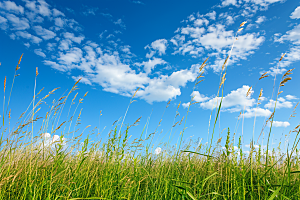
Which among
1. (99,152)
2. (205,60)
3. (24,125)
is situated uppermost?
(205,60)

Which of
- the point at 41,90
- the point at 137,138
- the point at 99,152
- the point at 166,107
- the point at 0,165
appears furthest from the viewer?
the point at 166,107

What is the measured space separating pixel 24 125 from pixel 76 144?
3.33ft

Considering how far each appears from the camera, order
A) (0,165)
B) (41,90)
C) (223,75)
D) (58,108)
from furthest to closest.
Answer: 1. (58,108)
2. (41,90)
3. (0,165)
4. (223,75)

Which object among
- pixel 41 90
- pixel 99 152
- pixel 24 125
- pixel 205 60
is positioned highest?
pixel 205 60

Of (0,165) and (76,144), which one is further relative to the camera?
(76,144)

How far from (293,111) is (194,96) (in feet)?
5.01

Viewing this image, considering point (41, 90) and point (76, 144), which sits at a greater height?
point (41, 90)

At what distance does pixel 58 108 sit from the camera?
3416 mm

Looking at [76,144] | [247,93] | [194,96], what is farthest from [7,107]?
[247,93]

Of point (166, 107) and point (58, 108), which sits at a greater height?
point (166, 107)

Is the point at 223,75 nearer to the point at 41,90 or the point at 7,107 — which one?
the point at 41,90

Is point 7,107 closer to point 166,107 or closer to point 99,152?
point 99,152

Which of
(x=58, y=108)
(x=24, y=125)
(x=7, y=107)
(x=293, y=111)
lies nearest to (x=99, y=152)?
Answer: (x=58, y=108)

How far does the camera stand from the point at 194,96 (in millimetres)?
3010
